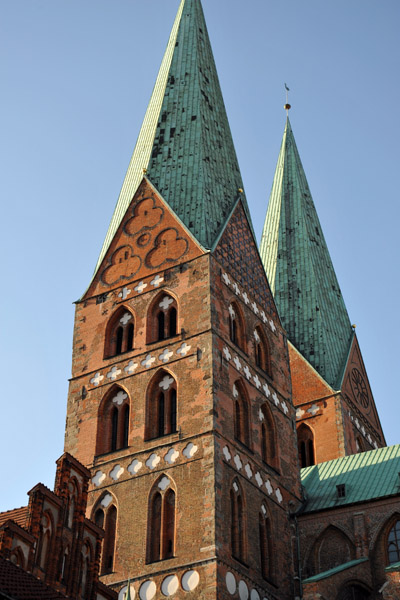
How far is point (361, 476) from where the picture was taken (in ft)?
99.7

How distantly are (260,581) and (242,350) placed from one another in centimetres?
718

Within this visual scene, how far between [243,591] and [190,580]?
1503 millimetres

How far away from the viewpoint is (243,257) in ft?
109

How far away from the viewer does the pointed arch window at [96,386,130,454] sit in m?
29.1

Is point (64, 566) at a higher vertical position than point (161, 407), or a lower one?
lower

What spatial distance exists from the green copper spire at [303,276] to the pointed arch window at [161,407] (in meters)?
11.0

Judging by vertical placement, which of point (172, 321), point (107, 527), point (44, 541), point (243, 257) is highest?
point (243, 257)

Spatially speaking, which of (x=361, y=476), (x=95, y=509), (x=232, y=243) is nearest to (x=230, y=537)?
(x=95, y=509)

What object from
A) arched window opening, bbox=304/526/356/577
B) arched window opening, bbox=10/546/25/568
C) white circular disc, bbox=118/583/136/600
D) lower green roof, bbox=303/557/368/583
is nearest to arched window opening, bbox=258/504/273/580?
arched window opening, bbox=304/526/356/577

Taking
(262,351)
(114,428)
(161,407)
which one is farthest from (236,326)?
(114,428)

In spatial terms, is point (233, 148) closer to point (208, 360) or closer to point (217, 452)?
point (208, 360)

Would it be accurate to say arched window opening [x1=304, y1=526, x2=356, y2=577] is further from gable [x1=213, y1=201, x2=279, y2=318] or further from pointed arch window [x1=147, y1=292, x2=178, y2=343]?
gable [x1=213, y1=201, x2=279, y2=318]

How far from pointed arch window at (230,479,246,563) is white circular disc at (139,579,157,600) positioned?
2.18 meters

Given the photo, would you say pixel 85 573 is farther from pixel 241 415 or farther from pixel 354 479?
pixel 354 479
